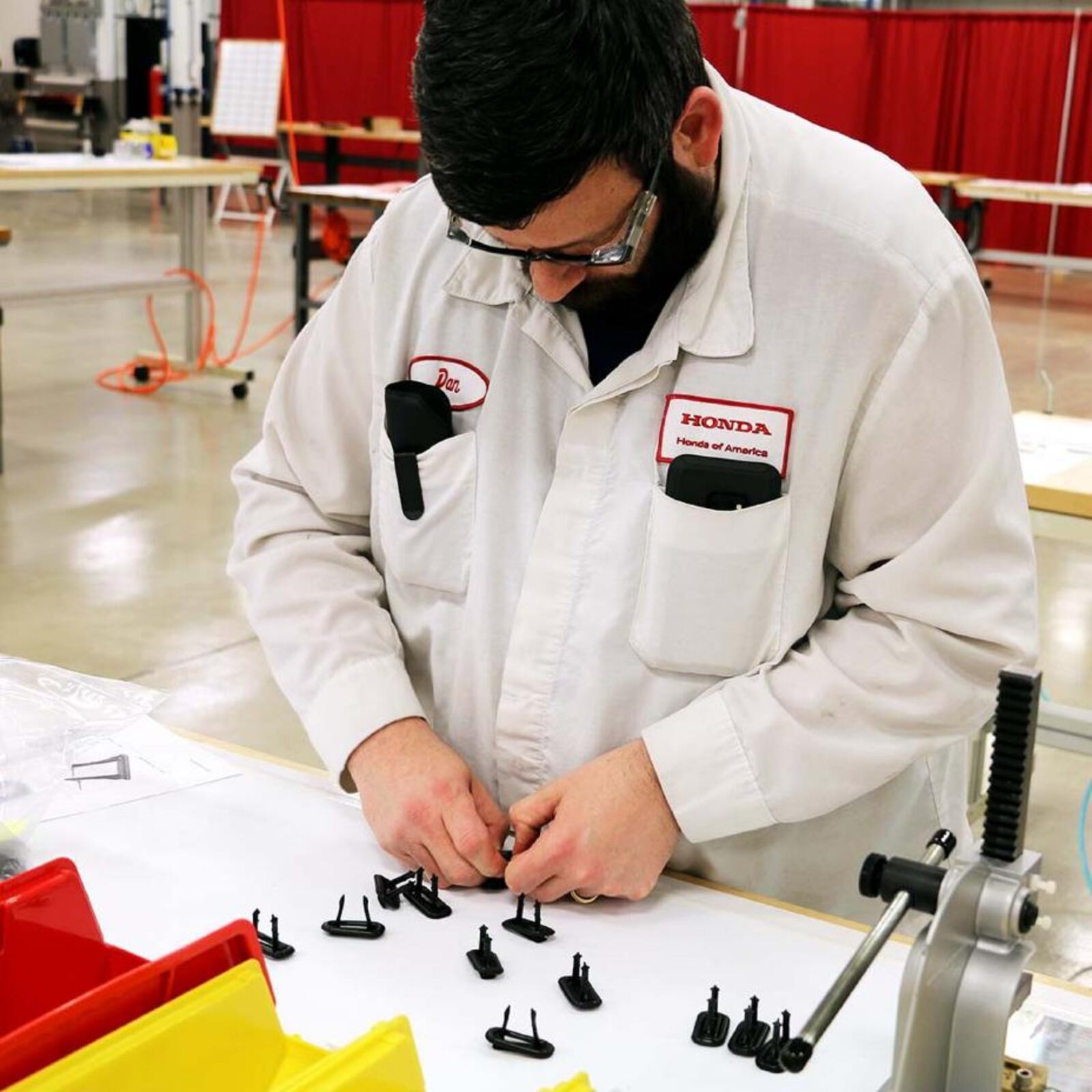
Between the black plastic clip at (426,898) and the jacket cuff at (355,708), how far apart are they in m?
0.14

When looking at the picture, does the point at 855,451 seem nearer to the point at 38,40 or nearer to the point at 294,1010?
the point at 294,1010

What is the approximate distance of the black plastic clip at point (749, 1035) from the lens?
874 millimetres

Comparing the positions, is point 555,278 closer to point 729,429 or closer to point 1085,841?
point 729,429

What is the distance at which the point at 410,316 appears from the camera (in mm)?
1205

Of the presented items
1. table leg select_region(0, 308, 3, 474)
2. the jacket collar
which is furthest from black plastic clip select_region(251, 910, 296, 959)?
table leg select_region(0, 308, 3, 474)

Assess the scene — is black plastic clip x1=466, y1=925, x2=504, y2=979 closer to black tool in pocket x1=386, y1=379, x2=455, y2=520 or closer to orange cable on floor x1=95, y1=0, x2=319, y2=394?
black tool in pocket x1=386, y1=379, x2=455, y2=520

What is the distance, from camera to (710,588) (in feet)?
3.57

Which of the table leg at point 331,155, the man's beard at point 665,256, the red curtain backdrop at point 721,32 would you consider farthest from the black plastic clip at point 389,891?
the red curtain backdrop at point 721,32

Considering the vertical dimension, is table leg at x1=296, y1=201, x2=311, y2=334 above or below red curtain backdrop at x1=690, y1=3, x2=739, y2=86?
below

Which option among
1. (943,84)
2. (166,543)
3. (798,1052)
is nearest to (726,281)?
(798,1052)

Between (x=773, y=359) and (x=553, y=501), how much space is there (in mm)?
201

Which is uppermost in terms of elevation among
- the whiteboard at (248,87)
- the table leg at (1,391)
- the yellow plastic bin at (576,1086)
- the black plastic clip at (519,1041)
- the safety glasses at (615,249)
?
the whiteboard at (248,87)

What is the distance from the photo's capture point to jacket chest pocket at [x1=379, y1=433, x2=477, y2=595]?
3.85 feet

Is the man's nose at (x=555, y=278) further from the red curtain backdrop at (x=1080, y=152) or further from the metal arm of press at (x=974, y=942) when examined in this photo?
the red curtain backdrop at (x=1080, y=152)
